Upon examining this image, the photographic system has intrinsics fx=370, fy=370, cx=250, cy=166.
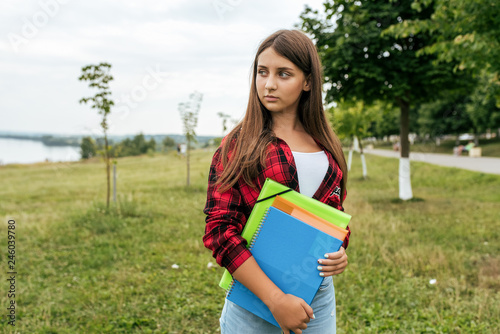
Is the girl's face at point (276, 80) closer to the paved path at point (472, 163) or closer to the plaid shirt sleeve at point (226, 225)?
the plaid shirt sleeve at point (226, 225)

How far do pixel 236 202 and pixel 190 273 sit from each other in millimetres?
3570

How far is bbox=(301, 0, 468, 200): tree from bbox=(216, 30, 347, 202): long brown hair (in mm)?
6785

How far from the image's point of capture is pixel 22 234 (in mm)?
6496

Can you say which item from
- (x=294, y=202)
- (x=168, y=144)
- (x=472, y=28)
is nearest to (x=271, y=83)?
(x=294, y=202)

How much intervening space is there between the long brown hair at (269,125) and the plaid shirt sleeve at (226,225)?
48 mm

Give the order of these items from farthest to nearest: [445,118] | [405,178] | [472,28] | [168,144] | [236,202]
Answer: [445,118]
[168,144]
[405,178]
[472,28]
[236,202]

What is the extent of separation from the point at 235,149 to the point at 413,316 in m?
3.05

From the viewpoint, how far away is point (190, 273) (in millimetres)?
4625

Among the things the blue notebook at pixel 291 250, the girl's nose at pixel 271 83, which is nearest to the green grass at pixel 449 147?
the girl's nose at pixel 271 83

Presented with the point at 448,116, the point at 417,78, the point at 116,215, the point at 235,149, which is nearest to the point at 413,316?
the point at 235,149

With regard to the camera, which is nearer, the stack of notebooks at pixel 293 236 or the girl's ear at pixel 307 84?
the stack of notebooks at pixel 293 236

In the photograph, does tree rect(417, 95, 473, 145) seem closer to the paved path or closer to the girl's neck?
the paved path

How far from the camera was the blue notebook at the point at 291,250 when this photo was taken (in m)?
1.27

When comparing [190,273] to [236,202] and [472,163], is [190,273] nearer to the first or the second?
[236,202]
